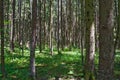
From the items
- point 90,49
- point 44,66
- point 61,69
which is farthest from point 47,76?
point 90,49

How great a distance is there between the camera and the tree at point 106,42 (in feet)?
18.5

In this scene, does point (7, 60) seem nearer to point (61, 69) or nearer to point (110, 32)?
point (61, 69)

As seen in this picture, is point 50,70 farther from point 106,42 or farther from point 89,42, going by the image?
point 106,42

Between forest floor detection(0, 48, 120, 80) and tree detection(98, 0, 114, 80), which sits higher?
tree detection(98, 0, 114, 80)

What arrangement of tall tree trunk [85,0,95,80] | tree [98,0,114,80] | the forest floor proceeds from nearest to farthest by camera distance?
tree [98,0,114,80]
tall tree trunk [85,0,95,80]
the forest floor

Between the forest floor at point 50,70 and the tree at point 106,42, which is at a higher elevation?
the tree at point 106,42

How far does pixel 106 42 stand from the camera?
18.7 feet

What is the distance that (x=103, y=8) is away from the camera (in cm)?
572

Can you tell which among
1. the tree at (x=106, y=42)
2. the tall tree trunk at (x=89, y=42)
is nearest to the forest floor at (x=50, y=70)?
the tall tree trunk at (x=89, y=42)

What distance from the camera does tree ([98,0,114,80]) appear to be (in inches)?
222

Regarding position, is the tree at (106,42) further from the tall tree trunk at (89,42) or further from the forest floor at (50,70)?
the forest floor at (50,70)

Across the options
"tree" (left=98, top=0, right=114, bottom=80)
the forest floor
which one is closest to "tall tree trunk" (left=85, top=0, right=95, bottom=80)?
the forest floor

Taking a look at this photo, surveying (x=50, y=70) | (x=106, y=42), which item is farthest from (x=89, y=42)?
(x=50, y=70)

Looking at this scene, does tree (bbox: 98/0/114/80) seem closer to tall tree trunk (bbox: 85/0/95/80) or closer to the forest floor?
tall tree trunk (bbox: 85/0/95/80)
